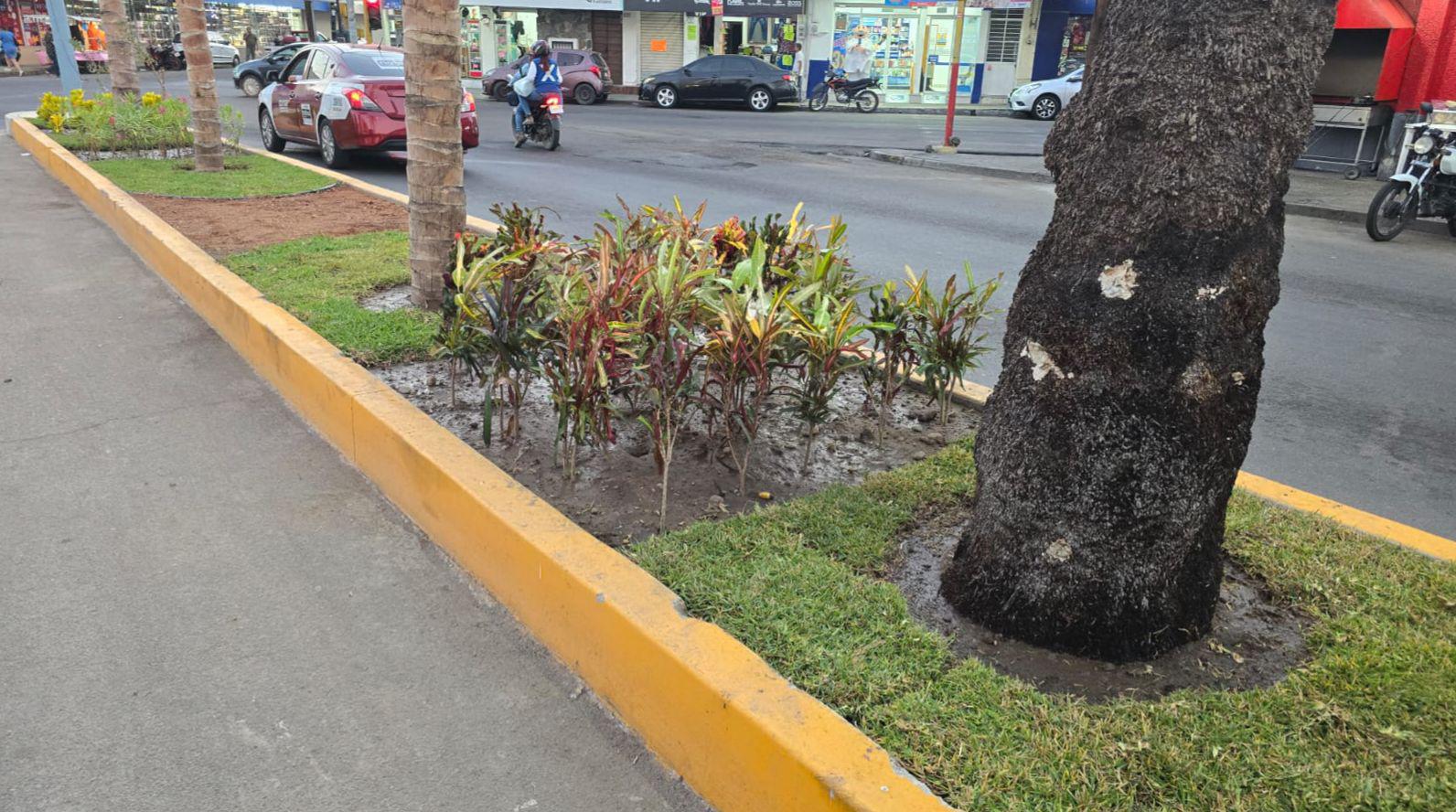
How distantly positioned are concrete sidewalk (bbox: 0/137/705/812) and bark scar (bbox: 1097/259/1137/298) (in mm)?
1821

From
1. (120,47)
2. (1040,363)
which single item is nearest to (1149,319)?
(1040,363)

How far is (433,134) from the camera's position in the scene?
247 inches

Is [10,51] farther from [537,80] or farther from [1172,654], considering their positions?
[1172,654]

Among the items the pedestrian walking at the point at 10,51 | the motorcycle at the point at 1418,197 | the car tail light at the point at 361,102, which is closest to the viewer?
the motorcycle at the point at 1418,197

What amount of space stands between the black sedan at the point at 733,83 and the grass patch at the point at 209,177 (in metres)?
18.1

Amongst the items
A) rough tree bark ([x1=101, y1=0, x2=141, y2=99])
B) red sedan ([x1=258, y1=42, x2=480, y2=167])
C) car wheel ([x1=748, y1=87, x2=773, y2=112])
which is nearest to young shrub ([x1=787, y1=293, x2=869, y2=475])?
red sedan ([x1=258, y1=42, x2=480, y2=167])

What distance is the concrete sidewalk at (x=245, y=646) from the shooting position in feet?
9.48

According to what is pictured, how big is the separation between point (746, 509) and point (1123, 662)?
1585mm

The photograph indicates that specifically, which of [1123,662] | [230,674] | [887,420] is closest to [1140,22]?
[1123,662]

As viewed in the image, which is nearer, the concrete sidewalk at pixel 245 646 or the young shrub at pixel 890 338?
the concrete sidewalk at pixel 245 646

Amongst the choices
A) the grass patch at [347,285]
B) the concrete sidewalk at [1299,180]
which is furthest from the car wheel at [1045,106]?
the grass patch at [347,285]

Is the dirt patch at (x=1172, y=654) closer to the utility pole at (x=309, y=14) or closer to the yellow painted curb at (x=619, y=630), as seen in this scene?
the yellow painted curb at (x=619, y=630)

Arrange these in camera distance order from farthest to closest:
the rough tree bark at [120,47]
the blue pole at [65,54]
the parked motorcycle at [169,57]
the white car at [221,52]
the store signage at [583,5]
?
the white car at [221,52] < the parked motorcycle at [169,57] < the store signage at [583,5] < the blue pole at [65,54] < the rough tree bark at [120,47]

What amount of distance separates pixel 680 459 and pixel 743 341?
0.82 meters
